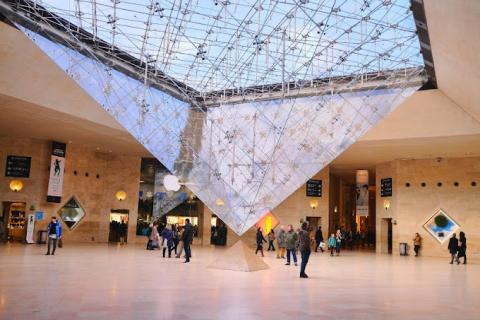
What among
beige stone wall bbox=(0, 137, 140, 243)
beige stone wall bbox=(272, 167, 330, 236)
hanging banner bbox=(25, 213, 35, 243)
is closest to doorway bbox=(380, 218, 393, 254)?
beige stone wall bbox=(272, 167, 330, 236)

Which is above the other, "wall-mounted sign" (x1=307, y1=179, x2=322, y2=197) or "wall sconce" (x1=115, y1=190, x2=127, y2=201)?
"wall-mounted sign" (x1=307, y1=179, x2=322, y2=197)

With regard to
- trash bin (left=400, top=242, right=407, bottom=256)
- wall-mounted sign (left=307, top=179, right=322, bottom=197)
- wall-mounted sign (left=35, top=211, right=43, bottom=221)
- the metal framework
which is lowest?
trash bin (left=400, top=242, right=407, bottom=256)

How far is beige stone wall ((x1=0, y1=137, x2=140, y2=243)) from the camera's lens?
1794cm

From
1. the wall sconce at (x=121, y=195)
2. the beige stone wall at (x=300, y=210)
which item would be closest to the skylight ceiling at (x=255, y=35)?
the beige stone wall at (x=300, y=210)

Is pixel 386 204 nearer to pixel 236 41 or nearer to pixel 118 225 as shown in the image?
pixel 236 41

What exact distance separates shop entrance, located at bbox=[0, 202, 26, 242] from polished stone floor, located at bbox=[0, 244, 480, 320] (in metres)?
9.68

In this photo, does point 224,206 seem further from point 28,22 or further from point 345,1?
point 28,22

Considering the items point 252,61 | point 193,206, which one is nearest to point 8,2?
point 252,61

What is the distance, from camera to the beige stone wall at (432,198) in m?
18.4

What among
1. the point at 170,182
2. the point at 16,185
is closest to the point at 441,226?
the point at 170,182

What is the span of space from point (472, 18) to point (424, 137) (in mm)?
8488

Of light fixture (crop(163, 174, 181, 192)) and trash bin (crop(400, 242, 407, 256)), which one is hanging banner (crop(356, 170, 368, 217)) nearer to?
trash bin (crop(400, 242, 407, 256))

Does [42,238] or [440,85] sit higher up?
[440,85]

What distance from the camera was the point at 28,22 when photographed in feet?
37.9
